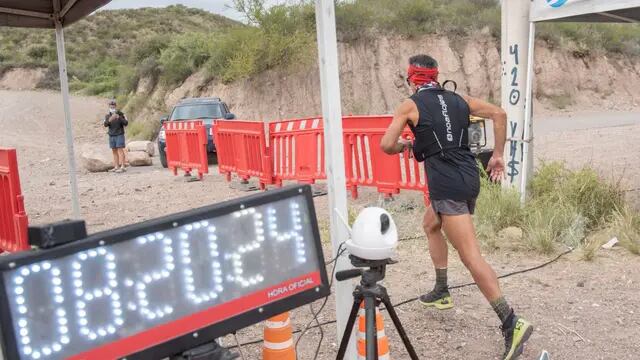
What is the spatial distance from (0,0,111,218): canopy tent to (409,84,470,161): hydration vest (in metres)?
Result: 4.03

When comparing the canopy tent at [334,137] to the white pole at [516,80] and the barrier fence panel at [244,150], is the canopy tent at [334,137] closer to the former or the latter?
the white pole at [516,80]

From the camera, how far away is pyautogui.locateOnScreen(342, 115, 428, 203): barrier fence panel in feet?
27.5

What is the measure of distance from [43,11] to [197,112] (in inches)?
371

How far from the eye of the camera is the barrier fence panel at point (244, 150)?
1051cm

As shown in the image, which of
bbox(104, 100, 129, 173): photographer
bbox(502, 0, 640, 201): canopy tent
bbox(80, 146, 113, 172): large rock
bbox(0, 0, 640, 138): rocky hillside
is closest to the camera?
bbox(502, 0, 640, 201): canopy tent

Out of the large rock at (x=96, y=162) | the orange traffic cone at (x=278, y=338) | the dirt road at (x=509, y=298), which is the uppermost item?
A: the orange traffic cone at (x=278, y=338)

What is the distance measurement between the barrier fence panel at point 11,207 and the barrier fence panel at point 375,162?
15.0ft

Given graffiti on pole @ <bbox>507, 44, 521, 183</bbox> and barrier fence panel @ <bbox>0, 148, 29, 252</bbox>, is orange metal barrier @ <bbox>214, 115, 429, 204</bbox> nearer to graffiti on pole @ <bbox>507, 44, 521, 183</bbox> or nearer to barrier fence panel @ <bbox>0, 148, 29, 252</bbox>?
graffiti on pole @ <bbox>507, 44, 521, 183</bbox>

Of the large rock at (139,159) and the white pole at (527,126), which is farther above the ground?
the white pole at (527,126)

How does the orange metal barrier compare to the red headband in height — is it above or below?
below

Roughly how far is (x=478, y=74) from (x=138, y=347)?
2831 centimetres

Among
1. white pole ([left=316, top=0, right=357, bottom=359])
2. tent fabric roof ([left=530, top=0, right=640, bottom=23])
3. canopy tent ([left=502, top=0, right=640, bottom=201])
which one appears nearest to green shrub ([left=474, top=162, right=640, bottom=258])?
canopy tent ([left=502, top=0, right=640, bottom=201])

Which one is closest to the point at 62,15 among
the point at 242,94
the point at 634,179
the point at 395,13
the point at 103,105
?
the point at 634,179

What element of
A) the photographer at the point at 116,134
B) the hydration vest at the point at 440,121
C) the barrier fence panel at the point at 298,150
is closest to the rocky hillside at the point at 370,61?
the photographer at the point at 116,134
